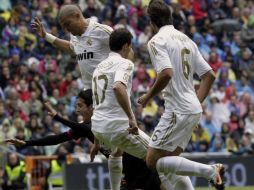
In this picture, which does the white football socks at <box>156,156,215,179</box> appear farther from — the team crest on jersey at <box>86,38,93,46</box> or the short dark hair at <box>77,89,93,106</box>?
the team crest on jersey at <box>86,38,93,46</box>

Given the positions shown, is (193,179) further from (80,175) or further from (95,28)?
(95,28)

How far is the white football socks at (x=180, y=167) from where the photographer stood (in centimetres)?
1115

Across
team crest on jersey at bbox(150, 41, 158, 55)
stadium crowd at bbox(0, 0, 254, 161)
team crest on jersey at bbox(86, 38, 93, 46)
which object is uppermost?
team crest on jersey at bbox(150, 41, 158, 55)

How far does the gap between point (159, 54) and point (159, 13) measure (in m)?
0.48

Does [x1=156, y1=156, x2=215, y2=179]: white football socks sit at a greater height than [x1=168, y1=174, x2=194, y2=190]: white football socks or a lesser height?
greater

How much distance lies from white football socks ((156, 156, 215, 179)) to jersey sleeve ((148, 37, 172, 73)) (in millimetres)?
968

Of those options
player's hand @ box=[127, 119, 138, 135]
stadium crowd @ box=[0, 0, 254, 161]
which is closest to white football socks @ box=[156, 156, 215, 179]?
player's hand @ box=[127, 119, 138, 135]

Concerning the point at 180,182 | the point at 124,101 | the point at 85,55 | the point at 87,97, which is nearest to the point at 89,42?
the point at 85,55

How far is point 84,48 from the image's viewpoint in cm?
1314

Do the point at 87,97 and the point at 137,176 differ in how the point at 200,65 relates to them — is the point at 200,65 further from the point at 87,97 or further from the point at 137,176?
the point at 137,176

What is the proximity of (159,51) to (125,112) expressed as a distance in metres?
0.79

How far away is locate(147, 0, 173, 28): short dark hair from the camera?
1134cm

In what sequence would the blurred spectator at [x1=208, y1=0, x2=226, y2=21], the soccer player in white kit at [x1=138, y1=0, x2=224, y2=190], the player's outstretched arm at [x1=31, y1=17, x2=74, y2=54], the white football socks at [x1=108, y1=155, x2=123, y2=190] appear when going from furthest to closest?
the blurred spectator at [x1=208, y1=0, x2=226, y2=21]
the player's outstretched arm at [x1=31, y1=17, x2=74, y2=54]
the white football socks at [x1=108, y1=155, x2=123, y2=190]
the soccer player in white kit at [x1=138, y1=0, x2=224, y2=190]

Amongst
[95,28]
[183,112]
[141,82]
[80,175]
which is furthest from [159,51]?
[141,82]
